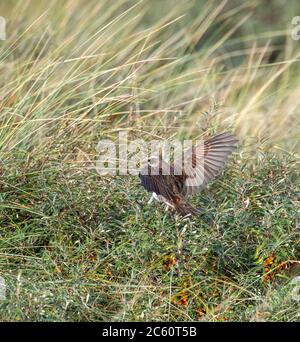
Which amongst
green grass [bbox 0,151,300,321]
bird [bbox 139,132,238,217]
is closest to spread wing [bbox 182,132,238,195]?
bird [bbox 139,132,238,217]

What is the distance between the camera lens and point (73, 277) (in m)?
4.28

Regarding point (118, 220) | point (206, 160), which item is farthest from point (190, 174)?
point (118, 220)

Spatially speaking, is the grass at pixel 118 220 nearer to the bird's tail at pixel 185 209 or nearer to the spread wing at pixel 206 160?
the bird's tail at pixel 185 209

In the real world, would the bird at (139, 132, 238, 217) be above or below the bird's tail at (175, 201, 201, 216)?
above

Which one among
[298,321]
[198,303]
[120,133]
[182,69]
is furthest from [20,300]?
[182,69]

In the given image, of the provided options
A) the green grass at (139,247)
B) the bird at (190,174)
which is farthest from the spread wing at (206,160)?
the green grass at (139,247)

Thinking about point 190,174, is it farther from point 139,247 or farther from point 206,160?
point 139,247

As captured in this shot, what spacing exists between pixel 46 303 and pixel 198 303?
71 centimetres

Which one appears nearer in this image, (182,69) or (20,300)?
(20,300)

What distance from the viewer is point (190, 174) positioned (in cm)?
462

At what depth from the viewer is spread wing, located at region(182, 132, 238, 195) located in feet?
15.0

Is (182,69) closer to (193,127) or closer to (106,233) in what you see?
(193,127)

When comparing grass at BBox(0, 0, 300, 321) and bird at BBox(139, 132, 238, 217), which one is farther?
bird at BBox(139, 132, 238, 217)

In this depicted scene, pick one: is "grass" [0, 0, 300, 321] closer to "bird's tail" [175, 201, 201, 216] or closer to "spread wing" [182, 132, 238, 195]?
"bird's tail" [175, 201, 201, 216]
